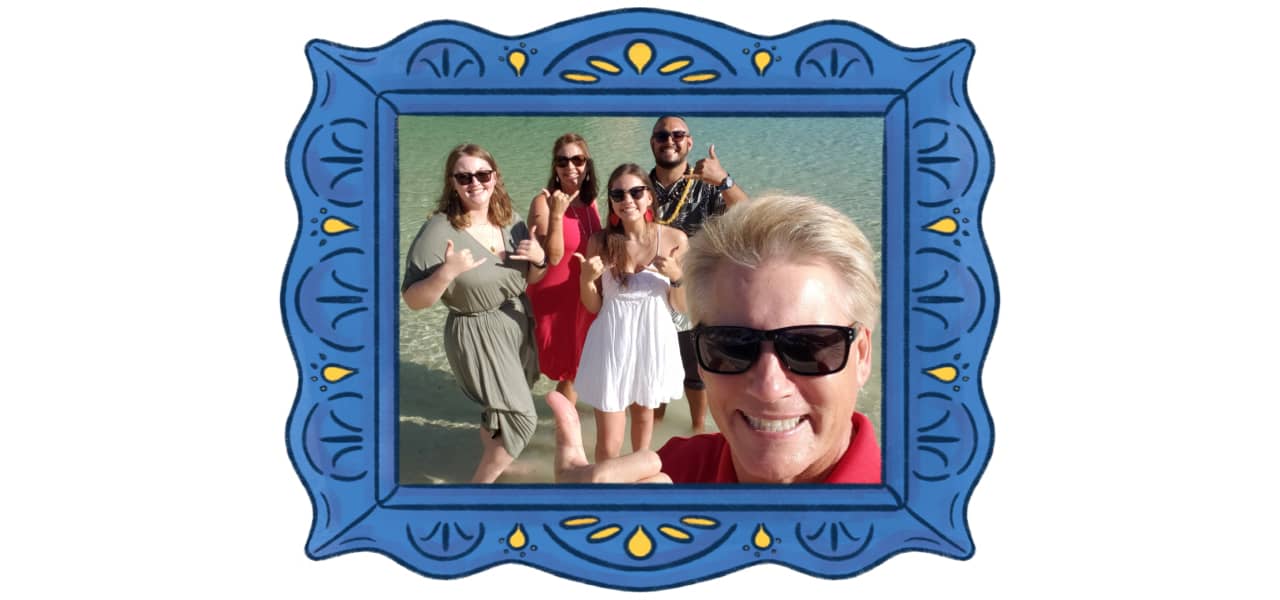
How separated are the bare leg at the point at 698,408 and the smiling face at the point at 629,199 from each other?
89 cm

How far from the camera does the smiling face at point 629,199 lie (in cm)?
760

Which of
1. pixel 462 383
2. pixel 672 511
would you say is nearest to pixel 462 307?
pixel 462 383

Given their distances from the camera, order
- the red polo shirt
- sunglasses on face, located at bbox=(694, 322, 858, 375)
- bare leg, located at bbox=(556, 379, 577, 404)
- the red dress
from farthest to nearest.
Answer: bare leg, located at bbox=(556, 379, 577, 404)
the red dress
the red polo shirt
sunglasses on face, located at bbox=(694, 322, 858, 375)

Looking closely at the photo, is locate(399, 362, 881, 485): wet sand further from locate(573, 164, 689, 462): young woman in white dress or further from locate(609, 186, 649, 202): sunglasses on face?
locate(609, 186, 649, 202): sunglasses on face

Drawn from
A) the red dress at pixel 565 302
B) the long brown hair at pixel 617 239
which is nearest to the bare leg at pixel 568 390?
the red dress at pixel 565 302

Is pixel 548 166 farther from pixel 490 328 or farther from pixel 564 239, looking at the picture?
pixel 490 328

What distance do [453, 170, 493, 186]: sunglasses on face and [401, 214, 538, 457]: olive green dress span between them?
189 mm

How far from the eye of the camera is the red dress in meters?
7.72

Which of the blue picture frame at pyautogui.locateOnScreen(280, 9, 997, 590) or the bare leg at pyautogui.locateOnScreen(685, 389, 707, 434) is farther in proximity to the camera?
the bare leg at pyautogui.locateOnScreen(685, 389, 707, 434)

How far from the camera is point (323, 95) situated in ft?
25.2

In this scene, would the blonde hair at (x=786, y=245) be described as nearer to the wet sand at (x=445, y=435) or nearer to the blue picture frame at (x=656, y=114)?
the blue picture frame at (x=656, y=114)

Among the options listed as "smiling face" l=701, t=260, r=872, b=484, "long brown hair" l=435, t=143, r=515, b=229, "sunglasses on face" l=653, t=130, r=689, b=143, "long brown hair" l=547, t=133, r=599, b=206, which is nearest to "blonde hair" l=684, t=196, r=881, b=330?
"smiling face" l=701, t=260, r=872, b=484

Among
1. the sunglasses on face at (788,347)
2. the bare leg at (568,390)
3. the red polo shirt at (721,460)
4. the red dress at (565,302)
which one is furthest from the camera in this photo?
the bare leg at (568,390)

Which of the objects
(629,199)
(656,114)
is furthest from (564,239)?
(656,114)
